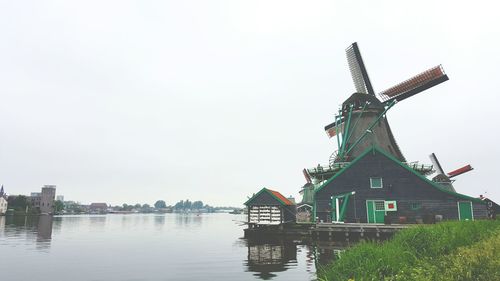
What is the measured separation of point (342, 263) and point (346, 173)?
82.1ft

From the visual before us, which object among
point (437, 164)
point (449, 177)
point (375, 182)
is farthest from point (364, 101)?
point (437, 164)

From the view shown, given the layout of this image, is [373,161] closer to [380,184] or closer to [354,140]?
[380,184]

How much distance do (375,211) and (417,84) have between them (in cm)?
1673

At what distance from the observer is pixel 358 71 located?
161 ft

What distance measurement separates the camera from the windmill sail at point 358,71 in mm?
47719

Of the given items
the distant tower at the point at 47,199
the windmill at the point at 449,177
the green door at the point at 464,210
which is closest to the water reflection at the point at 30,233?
the green door at the point at 464,210

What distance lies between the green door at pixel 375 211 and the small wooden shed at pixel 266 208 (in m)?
10.1

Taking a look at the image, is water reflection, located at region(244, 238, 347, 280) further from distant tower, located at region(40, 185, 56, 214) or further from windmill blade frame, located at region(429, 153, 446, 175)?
distant tower, located at region(40, 185, 56, 214)

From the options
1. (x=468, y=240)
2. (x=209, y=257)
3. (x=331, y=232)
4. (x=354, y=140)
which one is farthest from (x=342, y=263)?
(x=354, y=140)

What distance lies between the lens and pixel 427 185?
3359cm

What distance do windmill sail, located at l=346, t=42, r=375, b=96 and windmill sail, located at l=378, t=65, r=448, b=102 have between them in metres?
5.27

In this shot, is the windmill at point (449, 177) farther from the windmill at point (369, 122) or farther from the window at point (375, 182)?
the window at point (375, 182)

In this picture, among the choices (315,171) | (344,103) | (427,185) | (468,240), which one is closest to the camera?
(468,240)

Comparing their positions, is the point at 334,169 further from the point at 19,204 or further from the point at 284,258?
the point at 19,204
